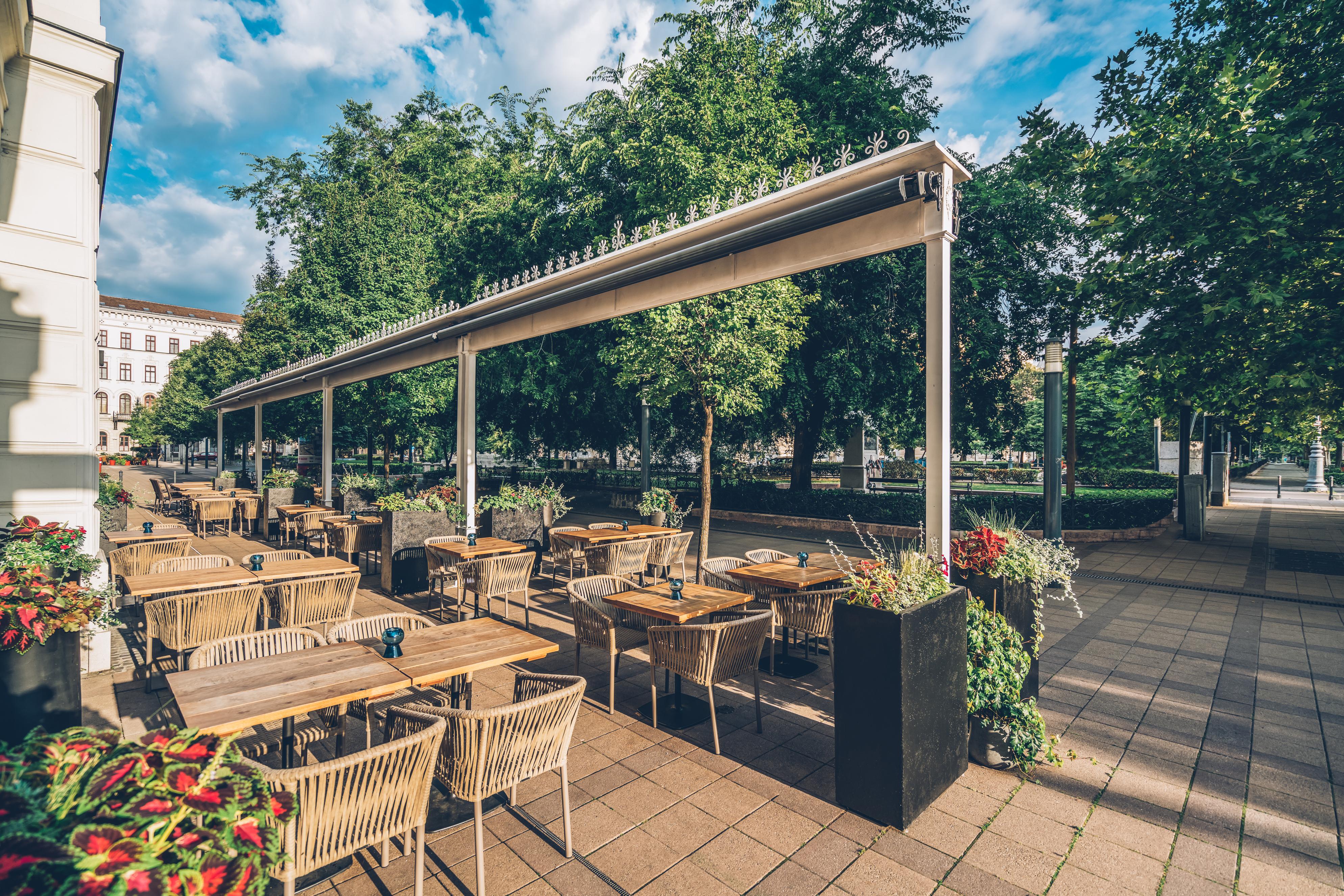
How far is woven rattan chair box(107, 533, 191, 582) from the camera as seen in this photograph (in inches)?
252

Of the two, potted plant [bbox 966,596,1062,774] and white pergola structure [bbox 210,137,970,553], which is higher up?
white pergola structure [bbox 210,137,970,553]

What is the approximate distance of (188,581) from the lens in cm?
477

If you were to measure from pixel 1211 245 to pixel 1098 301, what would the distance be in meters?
2.58

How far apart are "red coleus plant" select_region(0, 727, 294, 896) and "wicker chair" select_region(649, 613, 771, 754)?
2.59 meters

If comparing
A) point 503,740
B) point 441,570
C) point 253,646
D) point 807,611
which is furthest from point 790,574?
point 253,646

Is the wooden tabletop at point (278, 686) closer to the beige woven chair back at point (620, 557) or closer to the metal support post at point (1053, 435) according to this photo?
the beige woven chair back at point (620, 557)

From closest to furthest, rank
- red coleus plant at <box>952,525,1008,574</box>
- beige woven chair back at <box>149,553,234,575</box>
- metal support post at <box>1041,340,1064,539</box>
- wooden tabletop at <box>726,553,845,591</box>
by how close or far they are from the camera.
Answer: red coleus plant at <box>952,525,1008,574</box>
wooden tabletop at <box>726,553,845,591</box>
beige woven chair back at <box>149,553,234,575</box>
metal support post at <box>1041,340,1064,539</box>

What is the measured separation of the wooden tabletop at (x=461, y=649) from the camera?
302cm

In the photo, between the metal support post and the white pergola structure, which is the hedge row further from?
the white pergola structure

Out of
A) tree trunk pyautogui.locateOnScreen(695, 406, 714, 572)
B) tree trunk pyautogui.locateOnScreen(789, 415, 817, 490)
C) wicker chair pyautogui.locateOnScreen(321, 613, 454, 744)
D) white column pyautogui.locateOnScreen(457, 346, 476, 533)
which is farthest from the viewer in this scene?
tree trunk pyautogui.locateOnScreen(789, 415, 817, 490)

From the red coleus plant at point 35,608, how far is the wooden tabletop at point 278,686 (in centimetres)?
60

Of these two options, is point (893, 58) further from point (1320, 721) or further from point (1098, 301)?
point (1320, 721)

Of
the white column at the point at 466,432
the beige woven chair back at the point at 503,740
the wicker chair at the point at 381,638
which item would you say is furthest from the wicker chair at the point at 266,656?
the white column at the point at 466,432

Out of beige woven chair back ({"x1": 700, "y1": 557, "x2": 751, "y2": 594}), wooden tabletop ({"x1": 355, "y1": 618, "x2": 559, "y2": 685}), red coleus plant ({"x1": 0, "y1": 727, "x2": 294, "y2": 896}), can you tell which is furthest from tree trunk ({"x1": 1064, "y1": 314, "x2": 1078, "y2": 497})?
red coleus plant ({"x1": 0, "y1": 727, "x2": 294, "y2": 896})
